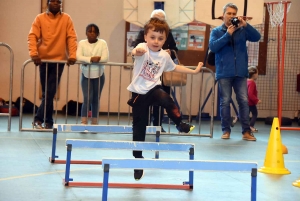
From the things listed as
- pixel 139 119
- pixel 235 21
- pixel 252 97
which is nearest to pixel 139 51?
pixel 139 119

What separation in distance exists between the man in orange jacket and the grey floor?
0.56 metres

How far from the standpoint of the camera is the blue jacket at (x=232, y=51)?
7906 mm

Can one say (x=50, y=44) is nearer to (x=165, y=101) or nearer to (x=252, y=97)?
(x=165, y=101)

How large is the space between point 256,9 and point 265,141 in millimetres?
3290

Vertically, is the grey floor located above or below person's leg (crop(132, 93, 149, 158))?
below

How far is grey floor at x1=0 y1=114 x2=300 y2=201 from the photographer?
4.14 meters

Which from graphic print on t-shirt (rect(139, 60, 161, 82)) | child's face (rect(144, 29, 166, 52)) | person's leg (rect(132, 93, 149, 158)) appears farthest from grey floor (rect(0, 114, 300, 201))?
child's face (rect(144, 29, 166, 52))

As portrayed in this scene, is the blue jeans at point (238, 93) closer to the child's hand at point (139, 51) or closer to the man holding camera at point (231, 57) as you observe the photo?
the man holding camera at point (231, 57)

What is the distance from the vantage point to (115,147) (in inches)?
177

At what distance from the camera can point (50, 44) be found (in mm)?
8047

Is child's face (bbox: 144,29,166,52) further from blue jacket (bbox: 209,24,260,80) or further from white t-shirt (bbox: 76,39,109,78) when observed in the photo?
white t-shirt (bbox: 76,39,109,78)

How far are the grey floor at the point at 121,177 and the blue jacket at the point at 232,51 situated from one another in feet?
3.45

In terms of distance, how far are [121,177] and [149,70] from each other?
0.96m

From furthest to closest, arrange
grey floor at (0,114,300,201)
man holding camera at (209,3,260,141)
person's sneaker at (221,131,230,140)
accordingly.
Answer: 1. person's sneaker at (221,131,230,140)
2. man holding camera at (209,3,260,141)
3. grey floor at (0,114,300,201)
